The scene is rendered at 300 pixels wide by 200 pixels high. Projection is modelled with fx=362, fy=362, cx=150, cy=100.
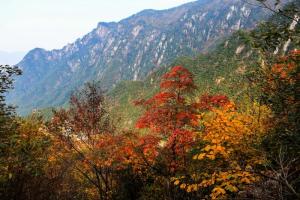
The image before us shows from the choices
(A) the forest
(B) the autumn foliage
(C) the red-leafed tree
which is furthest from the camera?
(C) the red-leafed tree

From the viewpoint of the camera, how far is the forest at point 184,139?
997cm

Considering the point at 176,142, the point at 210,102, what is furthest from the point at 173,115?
the point at 210,102

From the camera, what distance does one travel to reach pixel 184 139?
19891mm

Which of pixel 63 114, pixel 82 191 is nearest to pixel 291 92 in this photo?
pixel 63 114

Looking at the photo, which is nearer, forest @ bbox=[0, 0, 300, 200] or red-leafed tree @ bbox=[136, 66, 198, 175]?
forest @ bbox=[0, 0, 300, 200]

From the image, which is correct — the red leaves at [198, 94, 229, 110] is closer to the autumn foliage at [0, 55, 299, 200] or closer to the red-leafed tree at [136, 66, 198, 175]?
the autumn foliage at [0, 55, 299, 200]

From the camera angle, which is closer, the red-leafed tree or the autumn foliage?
the autumn foliage

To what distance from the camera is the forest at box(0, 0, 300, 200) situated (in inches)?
392

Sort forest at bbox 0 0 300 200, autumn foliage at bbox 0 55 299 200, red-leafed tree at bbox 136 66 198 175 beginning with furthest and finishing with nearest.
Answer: red-leafed tree at bbox 136 66 198 175, autumn foliage at bbox 0 55 299 200, forest at bbox 0 0 300 200

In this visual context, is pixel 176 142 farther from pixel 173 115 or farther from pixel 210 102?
pixel 210 102

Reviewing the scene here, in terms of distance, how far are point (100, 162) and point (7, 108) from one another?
11368 mm

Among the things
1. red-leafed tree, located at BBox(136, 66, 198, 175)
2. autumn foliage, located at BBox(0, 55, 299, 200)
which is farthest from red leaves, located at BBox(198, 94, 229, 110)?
red-leafed tree, located at BBox(136, 66, 198, 175)

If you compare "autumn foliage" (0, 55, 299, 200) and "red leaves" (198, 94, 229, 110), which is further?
"red leaves" (198, 94, 229, 110)

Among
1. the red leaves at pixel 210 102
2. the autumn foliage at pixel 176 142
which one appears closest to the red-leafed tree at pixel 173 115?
the autumn foliage at pixel 176 142
